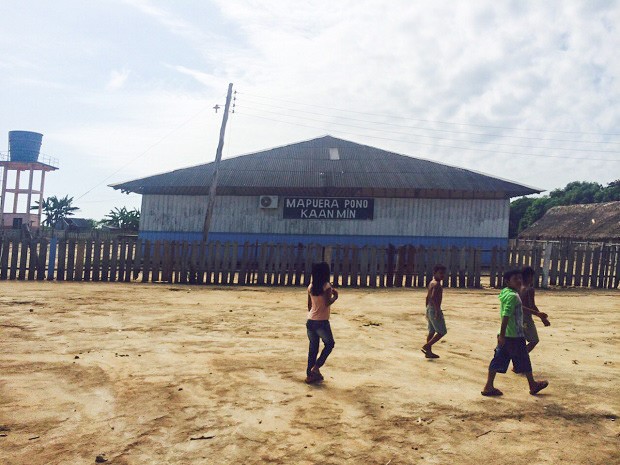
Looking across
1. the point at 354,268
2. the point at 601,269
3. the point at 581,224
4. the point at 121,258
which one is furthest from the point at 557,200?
the point at 121,258

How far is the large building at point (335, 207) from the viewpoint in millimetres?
24984

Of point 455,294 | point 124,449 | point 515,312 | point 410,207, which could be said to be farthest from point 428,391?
point 410,207

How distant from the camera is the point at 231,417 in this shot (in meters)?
4.70

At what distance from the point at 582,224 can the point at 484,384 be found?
38.4 metres

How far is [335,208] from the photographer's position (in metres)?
25.3

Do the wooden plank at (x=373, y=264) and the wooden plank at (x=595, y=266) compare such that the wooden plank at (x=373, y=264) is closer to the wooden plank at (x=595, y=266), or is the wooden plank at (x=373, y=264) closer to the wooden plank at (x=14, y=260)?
the wooden plank at (x=595, y=266)

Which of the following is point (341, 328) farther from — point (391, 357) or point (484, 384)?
point (484, 384)

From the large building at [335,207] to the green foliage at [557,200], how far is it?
37135 mm

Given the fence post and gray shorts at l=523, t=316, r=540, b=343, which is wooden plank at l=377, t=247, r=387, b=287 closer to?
the fence post

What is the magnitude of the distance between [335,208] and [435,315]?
18084 mm

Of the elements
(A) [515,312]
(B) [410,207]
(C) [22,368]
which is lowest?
(C) [22,368]

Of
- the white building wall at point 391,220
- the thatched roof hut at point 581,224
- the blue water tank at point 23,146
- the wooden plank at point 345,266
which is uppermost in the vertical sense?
the blue water tank at point 23,146

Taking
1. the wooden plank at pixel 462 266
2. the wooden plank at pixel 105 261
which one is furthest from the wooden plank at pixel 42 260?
the wooden plank at pixel 462 266

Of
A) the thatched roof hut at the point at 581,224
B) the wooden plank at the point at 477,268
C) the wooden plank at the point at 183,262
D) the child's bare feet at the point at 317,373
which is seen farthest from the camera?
the thatched roof hut at the point at 581,224
